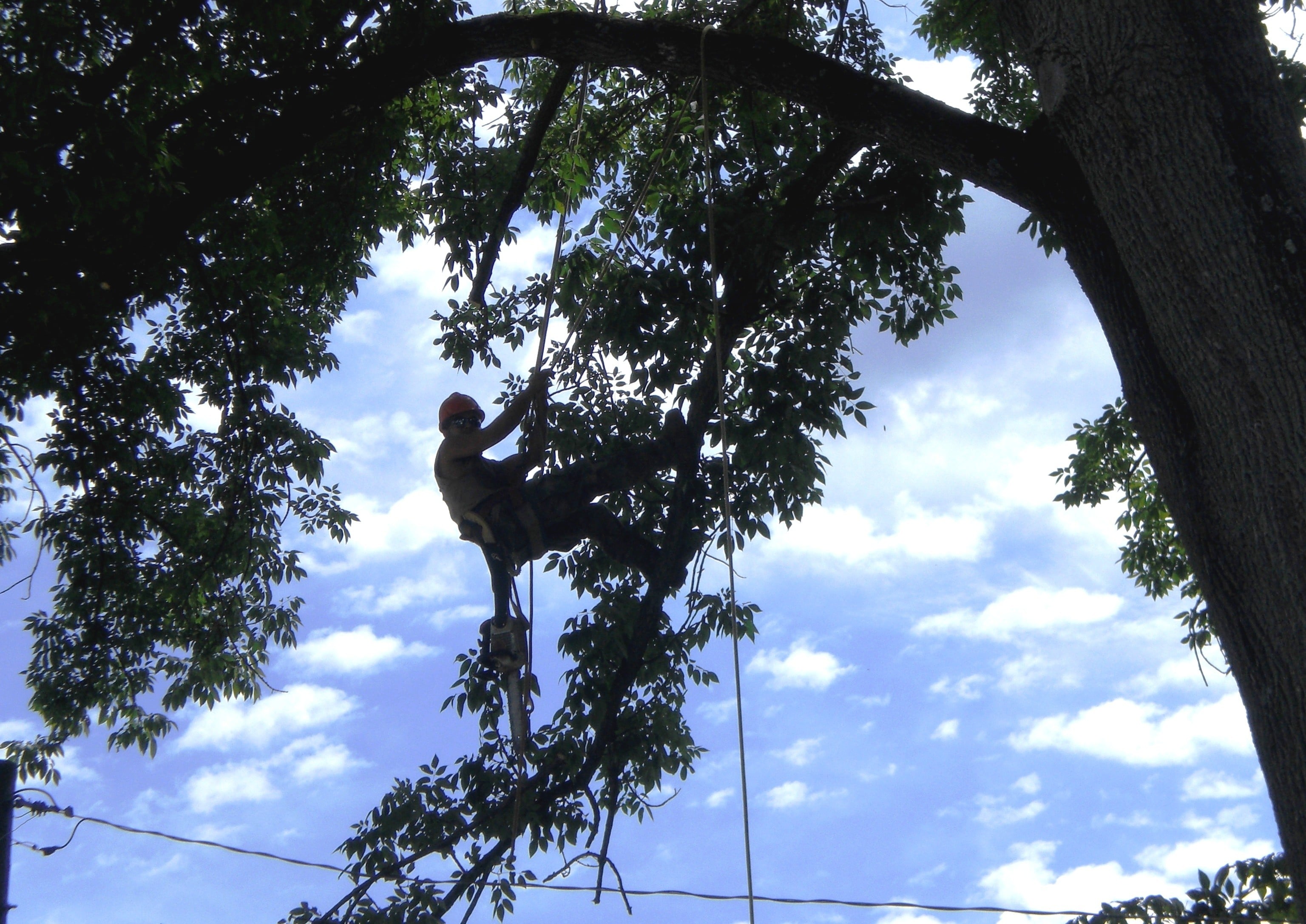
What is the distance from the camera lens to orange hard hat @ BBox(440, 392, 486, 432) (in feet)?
17.4

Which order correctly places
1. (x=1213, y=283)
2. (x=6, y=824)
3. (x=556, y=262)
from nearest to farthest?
1. (x=1213, y=283)
2. (x=6, y=824)
3. (x=556, y=262)

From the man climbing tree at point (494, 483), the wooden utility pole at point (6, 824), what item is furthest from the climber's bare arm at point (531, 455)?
the wooden utility pole at point (6, 824)

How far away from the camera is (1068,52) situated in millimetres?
2936

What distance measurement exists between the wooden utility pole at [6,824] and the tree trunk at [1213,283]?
11.4 feet

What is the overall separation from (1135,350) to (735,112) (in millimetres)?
3490

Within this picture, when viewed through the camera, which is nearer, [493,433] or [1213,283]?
[1213,283]

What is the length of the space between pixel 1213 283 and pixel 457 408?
144 inches

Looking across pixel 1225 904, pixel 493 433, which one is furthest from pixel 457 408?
pixel 1225 904

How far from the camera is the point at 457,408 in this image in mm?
5305

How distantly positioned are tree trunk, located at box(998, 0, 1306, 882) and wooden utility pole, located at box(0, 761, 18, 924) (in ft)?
11.4

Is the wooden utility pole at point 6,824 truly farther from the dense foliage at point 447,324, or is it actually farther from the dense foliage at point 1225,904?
the dense foliage at point 1225,904

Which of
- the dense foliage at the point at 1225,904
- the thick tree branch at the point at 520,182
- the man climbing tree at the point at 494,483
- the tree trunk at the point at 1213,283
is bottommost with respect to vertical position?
the dense foliage at the point at 1225,904

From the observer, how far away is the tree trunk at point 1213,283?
233 centimetres

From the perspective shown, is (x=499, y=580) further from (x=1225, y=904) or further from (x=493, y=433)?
(x=1225, y=904)
